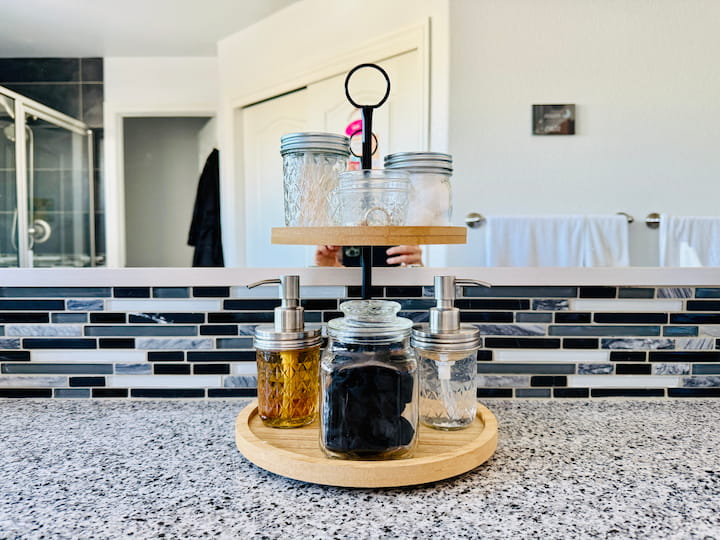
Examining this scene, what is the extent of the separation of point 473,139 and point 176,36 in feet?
2.23

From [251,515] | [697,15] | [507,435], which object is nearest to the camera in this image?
[251,515]

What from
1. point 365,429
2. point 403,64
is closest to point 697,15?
point 403,64

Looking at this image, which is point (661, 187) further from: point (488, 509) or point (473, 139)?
point (488, 509)

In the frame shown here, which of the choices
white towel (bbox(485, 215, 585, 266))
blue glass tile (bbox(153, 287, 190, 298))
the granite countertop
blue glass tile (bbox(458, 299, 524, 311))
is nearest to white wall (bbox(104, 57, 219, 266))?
blue glass tile (bbox(153, 287, 190, 298))

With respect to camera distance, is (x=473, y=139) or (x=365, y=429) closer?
(x=365, y=429)

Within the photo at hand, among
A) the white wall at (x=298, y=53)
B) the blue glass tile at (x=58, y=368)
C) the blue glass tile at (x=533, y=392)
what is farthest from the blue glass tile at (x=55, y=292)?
the blue glass tile at (x=533, y=392)

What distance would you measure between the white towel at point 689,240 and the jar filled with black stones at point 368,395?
775mm

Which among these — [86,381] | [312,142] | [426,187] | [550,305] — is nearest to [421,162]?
[426,187]

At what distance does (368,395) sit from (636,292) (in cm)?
56

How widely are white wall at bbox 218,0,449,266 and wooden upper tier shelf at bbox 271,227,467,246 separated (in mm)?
368

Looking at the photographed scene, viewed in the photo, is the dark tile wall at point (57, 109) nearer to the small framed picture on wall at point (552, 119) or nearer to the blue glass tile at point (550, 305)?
the blue glass tile at point (550, 305)

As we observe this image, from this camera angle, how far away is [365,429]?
0.55 meters

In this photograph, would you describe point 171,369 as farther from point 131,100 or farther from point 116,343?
point 131,100

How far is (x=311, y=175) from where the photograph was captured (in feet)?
2.19
